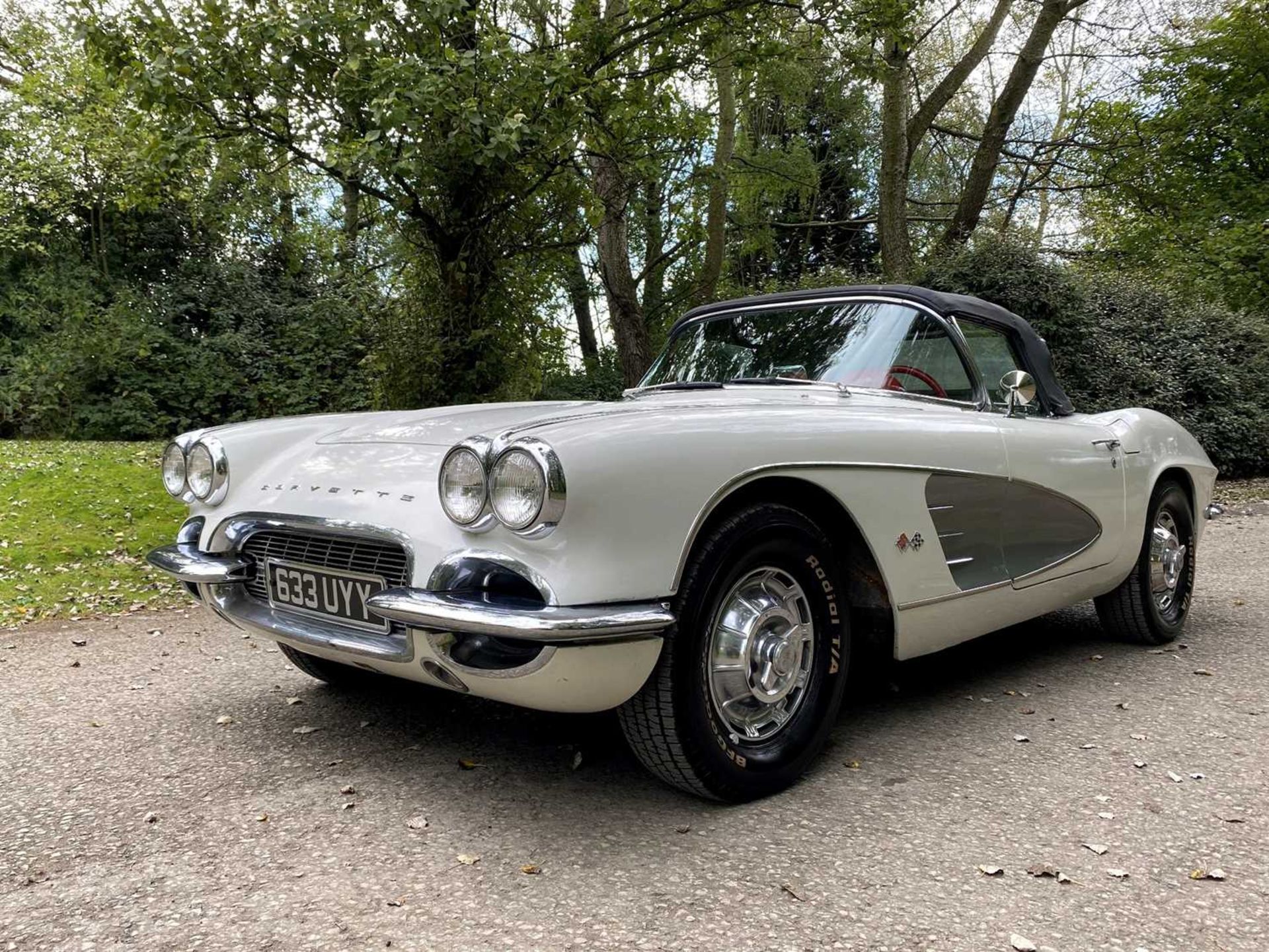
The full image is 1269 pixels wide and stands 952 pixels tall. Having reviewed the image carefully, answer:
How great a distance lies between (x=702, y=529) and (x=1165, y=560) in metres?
3.15

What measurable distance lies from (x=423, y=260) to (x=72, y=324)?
8.21 m

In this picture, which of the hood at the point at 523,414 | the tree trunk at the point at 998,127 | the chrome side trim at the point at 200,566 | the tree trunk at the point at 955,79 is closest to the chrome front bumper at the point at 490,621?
the chrome side trim at the point at 200,566

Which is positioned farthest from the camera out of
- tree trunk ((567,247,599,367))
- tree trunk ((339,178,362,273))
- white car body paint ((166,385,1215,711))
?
tree trunk ((567,247,599,367))

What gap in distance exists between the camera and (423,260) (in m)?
8.21

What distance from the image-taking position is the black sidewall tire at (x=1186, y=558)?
4.23 m

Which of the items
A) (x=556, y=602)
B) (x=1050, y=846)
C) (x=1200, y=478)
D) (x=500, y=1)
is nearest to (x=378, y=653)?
(x=556, y=602)

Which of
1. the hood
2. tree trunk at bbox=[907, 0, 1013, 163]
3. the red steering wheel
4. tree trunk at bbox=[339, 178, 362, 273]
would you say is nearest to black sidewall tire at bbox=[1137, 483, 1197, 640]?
the red steering wheel

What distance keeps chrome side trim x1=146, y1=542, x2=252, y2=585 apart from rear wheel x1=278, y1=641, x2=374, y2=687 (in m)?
0.64

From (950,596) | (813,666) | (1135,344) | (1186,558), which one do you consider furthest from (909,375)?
(1135,344)

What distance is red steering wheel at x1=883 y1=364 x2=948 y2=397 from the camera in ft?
11.2

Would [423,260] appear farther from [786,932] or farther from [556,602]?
[786,932]

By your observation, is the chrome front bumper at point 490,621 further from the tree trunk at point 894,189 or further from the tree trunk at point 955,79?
the tree trunk at point 955,79

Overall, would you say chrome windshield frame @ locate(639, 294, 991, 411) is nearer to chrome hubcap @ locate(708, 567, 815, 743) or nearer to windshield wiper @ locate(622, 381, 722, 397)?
windshield wiper @ locate(622, 381, 722, 397)

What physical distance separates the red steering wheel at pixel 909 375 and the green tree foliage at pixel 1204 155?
13050 mm
